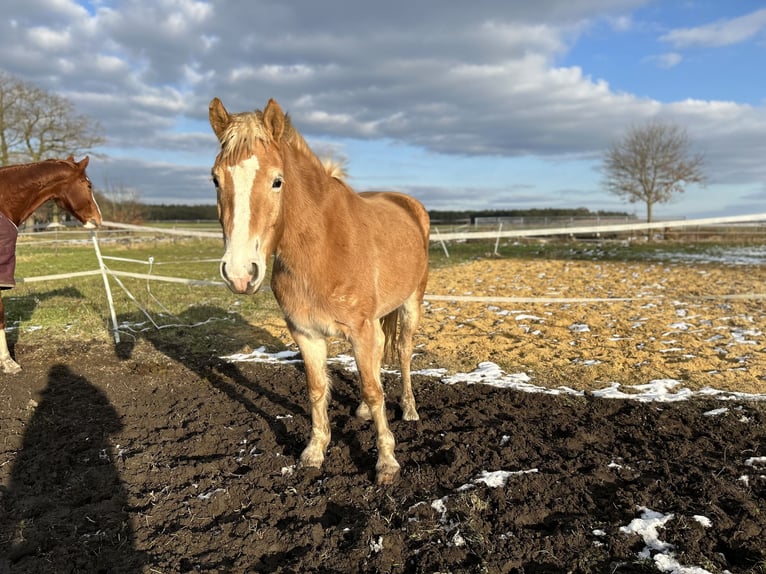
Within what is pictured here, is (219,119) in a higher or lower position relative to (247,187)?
higher

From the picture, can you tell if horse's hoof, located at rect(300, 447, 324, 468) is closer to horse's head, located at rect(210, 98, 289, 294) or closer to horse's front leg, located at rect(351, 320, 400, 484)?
horse's front leg, located at rect(351, 320, 400, 484)

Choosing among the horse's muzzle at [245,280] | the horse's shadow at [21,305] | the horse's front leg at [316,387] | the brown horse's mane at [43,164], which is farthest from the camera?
the horse's shadow at [21,305]

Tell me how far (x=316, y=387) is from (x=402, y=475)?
0.96 metres

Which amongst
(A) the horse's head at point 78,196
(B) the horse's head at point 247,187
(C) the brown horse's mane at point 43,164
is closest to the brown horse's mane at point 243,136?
(B) the horse's head at point 247,187

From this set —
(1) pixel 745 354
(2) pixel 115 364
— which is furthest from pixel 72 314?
(1) pixel 745 354

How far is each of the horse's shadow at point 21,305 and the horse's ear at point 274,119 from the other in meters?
6.52

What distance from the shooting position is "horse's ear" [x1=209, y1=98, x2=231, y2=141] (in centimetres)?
274

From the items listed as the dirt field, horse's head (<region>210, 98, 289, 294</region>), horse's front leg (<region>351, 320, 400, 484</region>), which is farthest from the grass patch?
horse's head (<region>210, 98, 289, 294</region>)

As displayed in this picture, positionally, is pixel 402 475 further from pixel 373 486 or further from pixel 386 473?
pixel 373 486

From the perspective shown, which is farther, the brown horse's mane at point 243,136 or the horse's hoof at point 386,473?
the horse's hoof at point 386,473

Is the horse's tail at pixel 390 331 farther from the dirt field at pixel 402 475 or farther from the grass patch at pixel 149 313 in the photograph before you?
the grass patch at pixel 149 313

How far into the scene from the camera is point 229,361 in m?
6.32

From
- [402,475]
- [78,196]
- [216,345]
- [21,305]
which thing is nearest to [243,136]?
[402,475]

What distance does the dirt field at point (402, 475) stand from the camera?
2.46m
